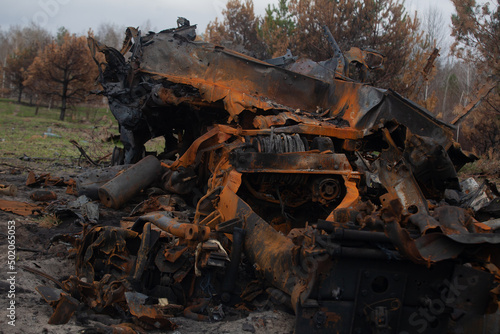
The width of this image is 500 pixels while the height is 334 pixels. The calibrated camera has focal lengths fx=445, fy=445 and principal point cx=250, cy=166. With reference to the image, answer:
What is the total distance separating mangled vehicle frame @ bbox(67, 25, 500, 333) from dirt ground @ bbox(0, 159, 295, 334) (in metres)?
0.23

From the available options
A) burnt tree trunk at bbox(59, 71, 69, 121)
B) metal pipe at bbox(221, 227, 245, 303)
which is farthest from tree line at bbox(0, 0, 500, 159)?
burnt tree trunk at bbox(59, 71, 69, 121)

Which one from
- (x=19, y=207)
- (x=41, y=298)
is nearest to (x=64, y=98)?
(x=19, y=207)

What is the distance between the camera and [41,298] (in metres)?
3.78

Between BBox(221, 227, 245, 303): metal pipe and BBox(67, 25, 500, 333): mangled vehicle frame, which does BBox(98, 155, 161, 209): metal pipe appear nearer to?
BBox(67, 25, 500, 333): mangled vehicle frame

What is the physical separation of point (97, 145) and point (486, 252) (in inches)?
570

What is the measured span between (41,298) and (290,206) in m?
3.02

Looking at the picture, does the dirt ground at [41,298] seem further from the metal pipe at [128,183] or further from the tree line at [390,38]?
the tree line at [390,38]

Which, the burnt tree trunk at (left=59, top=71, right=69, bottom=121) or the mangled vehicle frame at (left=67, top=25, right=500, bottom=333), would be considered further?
the burnt tree trunk at (left=59, top=71, right=69, bottom=121)

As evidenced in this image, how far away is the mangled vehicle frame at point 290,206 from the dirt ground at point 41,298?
8.9 inches

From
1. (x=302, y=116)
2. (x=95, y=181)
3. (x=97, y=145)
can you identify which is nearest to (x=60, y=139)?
(x=97, y=145)

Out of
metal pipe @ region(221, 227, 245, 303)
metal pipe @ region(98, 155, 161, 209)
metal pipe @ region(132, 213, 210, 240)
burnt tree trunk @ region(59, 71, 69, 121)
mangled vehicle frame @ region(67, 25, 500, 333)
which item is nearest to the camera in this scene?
mangled vehicle frame @ region(67, 25, 500, 333)

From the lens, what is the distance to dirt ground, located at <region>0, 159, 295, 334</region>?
3.28m

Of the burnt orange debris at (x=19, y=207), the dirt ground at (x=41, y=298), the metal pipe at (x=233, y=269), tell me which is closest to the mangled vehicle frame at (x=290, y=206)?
the metal pipe at (x=233, y=269)

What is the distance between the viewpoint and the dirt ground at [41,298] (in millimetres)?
3275
